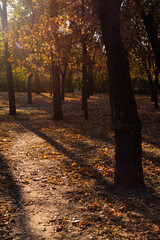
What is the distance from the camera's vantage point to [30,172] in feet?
26.4

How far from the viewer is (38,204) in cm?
588

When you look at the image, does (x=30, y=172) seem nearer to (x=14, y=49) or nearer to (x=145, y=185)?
(x=145, y=185)

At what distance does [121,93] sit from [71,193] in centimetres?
268

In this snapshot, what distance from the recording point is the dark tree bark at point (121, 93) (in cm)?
580

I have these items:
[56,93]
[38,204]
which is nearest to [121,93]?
[38,204]

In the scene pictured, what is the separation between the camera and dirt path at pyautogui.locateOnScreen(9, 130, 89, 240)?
4715 mm

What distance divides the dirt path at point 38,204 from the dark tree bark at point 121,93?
170cm

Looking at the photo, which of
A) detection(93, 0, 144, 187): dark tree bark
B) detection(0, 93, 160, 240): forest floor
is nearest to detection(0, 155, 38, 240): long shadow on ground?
detection(0, 93, 160, 240): forest floor

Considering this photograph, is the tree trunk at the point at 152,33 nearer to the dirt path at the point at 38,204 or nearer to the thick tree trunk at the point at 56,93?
the dirt path at the point at 38,204

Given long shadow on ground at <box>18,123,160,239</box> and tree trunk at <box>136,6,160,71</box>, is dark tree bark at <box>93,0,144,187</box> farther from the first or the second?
tree trunk at <box>136,6,160,71</box>

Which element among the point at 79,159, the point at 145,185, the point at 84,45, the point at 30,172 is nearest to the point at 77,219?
the point at 145,185

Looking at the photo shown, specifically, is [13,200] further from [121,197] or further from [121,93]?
[121,93]

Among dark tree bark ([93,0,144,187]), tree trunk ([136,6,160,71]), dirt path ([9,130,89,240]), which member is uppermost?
tree trunk ([136,6,160,71])

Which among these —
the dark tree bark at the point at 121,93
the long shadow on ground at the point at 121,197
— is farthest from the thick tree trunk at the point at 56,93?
the dark tree bark at the point at 121,93
